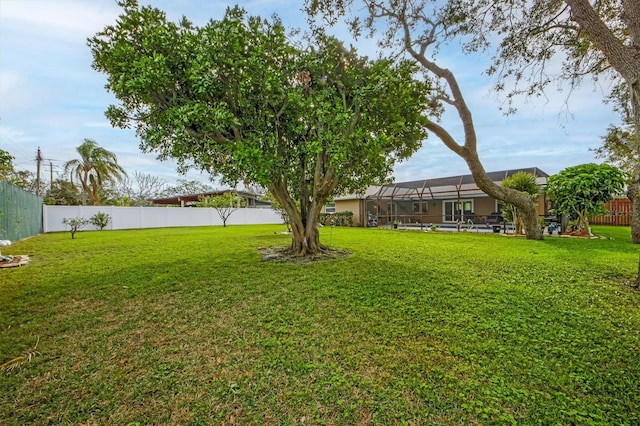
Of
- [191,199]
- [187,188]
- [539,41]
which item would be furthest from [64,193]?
[539,41]

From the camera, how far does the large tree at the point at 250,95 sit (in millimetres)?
5105

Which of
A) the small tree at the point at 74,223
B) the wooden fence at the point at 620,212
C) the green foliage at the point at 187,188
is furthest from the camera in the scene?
the green foliage at the point at 187,188

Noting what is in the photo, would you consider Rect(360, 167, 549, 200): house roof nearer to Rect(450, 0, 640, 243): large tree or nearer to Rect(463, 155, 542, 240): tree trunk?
Rect(463, 155, 542, 240): tree trunk

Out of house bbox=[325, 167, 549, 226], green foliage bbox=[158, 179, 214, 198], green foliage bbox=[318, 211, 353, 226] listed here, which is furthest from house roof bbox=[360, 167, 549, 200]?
green foliage bbox=[158, 179, 214, 198]

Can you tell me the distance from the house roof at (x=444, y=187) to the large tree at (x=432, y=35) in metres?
5.03

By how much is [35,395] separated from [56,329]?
1.35 m

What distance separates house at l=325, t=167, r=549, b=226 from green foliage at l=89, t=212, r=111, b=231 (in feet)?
53.3

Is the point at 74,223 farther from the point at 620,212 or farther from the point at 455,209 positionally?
the point at 620,212

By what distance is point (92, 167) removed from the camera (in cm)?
2017

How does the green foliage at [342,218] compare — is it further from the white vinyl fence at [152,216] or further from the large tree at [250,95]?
the large tree at [250,95]

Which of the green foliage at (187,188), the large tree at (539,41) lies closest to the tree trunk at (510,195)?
the large tree at (539,41)

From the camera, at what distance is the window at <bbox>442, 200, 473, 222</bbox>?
Answer: 18984mm

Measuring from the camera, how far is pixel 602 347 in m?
2.58

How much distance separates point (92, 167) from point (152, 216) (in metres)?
5.16
